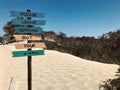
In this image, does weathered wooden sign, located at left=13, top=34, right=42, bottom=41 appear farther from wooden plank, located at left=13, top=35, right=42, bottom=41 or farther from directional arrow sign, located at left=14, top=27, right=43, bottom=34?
directional arrow sign, located at left=14, top=27, right=43, bottom=34

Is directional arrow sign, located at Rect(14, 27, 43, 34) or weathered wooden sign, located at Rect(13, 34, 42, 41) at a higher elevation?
directional arrow sign, located at Rect(14, 27, 43, 34)

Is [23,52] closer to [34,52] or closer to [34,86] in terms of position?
[34,52]

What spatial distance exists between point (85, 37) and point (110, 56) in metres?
51.5

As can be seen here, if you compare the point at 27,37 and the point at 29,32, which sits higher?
the point at 29,32

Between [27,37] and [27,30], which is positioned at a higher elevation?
[27,30]

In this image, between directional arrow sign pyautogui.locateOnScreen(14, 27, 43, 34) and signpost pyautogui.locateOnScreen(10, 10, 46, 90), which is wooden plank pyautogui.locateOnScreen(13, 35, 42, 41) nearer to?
signpost pyautogui.locateOnScreen(10, 10, 46, 90)

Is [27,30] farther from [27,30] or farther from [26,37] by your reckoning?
[26,37]

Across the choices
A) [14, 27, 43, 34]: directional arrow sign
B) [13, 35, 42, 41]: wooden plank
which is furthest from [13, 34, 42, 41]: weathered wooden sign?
[14, 27, 43, 34]: directional arrow sign

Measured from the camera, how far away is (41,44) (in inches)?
375

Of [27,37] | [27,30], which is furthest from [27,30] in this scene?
[27,37]

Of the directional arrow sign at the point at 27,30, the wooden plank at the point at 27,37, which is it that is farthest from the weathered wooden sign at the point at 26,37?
the directional arrow sign at the point at 27,30

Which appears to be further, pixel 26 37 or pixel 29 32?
pixel 29 32

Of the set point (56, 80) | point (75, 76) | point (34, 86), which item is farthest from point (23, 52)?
point (75, 76)

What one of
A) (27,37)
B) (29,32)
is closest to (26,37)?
(27,37)
